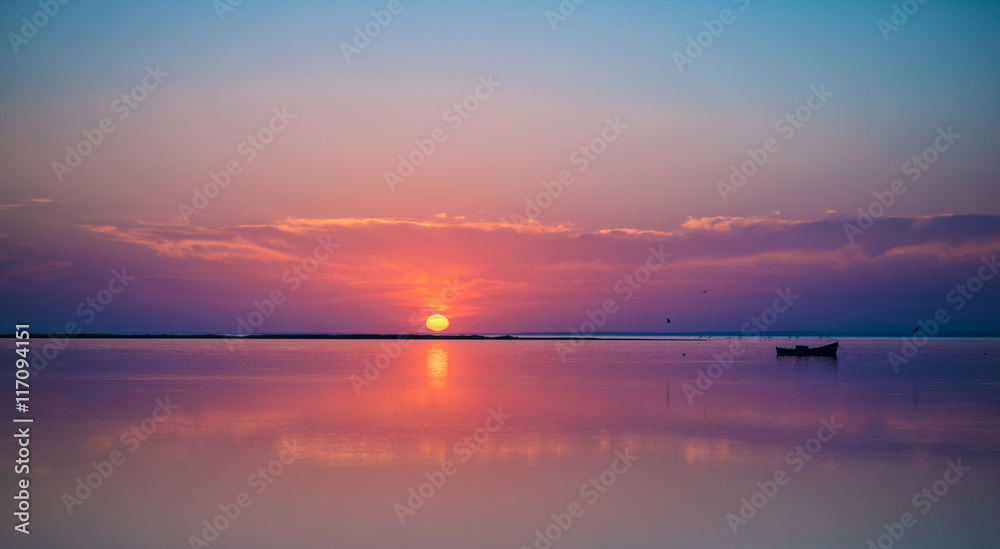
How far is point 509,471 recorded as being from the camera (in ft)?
59.4

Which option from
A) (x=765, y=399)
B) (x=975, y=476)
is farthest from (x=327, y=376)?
(x=975, y=476)

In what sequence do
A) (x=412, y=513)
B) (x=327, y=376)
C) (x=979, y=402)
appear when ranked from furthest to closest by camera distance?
1. (x=327, y=376)
2. (x=979, y=402)
3. (x=412, y=513)

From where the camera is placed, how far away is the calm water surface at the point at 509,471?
43.9 feet

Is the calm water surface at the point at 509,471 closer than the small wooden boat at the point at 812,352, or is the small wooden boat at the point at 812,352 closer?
the calm water surface at the point at 509,471

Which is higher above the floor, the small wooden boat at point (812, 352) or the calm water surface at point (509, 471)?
the small wooden boat at point (812, 352)

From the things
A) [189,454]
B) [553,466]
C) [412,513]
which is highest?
[189,454]

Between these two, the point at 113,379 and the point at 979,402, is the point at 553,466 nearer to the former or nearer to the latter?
the point at 979,402

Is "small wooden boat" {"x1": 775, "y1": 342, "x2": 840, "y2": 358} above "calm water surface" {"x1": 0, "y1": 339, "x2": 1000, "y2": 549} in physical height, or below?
above

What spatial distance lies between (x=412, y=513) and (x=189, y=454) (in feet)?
28.2

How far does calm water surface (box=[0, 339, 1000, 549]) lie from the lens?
527 inches

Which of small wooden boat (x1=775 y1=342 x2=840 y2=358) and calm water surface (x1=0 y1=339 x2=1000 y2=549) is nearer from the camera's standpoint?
calm water surface (x1=0 y1=339 x2=1000 y2=549)

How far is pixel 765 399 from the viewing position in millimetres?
36125

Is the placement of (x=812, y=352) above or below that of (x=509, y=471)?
above

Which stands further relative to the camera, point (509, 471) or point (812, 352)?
point (812, 352)
